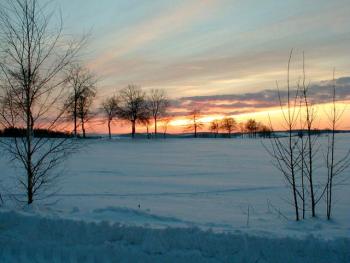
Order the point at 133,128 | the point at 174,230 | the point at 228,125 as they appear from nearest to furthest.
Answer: the point at 174,230 → the point at 133,128 → the point at 228,125

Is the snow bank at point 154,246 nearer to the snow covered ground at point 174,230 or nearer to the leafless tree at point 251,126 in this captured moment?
the snow covered ground at point 174,230

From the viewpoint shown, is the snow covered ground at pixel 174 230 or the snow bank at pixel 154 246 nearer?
the snow bank at pixel 154 246

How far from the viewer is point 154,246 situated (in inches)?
234

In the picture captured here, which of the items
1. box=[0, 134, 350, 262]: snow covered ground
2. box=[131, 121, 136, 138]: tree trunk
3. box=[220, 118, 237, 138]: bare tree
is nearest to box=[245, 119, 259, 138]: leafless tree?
box=[220, 118, 237, 138]: bare tree

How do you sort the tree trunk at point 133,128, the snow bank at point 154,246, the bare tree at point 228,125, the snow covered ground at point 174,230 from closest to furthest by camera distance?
1. the snow bank at point 154,246
2. the snow covered ground at point 174,230
3. the tree trunk at point 133,128
4. the bare tree at point 228,125

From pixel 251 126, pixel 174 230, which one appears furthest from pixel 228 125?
pixel 174 230

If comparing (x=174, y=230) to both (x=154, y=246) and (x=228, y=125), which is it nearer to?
(x=154, y=246)

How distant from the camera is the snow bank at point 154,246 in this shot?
5.62 meters

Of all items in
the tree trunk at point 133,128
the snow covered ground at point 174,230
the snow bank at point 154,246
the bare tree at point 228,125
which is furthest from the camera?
the bare tree at point 228,125

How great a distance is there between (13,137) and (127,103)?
63.9 meters

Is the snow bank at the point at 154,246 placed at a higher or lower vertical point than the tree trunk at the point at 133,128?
lower

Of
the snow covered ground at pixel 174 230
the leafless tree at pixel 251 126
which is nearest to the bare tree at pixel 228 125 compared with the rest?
the leafless tree at pixel 251 126

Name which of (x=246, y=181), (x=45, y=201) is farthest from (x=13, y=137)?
(x=246, y=181)

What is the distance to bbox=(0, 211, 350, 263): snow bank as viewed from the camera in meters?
5.62
